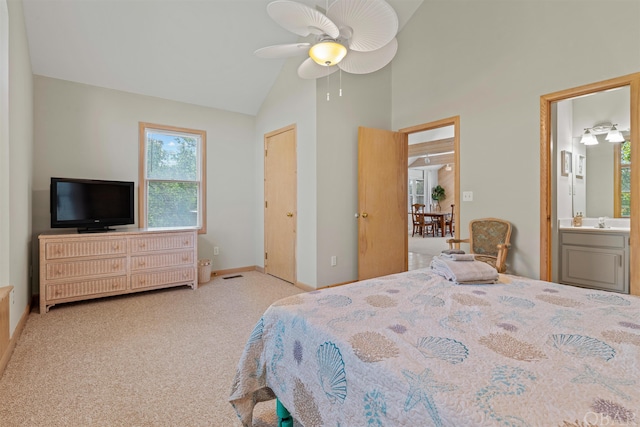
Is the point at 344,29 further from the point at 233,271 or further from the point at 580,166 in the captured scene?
the point at 580,166

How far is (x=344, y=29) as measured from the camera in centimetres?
208

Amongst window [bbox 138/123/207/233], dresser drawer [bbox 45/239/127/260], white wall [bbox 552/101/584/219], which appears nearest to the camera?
dresser drawer [bbox 45/239/127/260]

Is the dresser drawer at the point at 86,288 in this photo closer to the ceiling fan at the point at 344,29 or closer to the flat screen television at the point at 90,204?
the flat screen television at the point at 90,204

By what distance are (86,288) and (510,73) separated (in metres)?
4.92

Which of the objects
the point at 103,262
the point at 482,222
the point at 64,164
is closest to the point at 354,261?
the point at 482,222

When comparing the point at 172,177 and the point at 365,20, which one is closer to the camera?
the point at 365,20

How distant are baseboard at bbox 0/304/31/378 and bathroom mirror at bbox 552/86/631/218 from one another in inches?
212

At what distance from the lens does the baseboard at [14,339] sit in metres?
2.01

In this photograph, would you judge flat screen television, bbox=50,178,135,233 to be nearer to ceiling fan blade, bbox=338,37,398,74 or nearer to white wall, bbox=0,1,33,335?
white wall, bbox=0,1,33,335

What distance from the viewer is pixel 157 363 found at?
7.01 feet

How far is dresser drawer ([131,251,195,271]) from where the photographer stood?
358 cm

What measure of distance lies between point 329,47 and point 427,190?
1055cm

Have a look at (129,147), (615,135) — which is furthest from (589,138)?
(129,147)

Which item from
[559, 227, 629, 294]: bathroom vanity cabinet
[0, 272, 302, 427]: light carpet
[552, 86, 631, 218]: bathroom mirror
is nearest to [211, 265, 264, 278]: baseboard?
[0, 272, 302, 427]: light carpet
